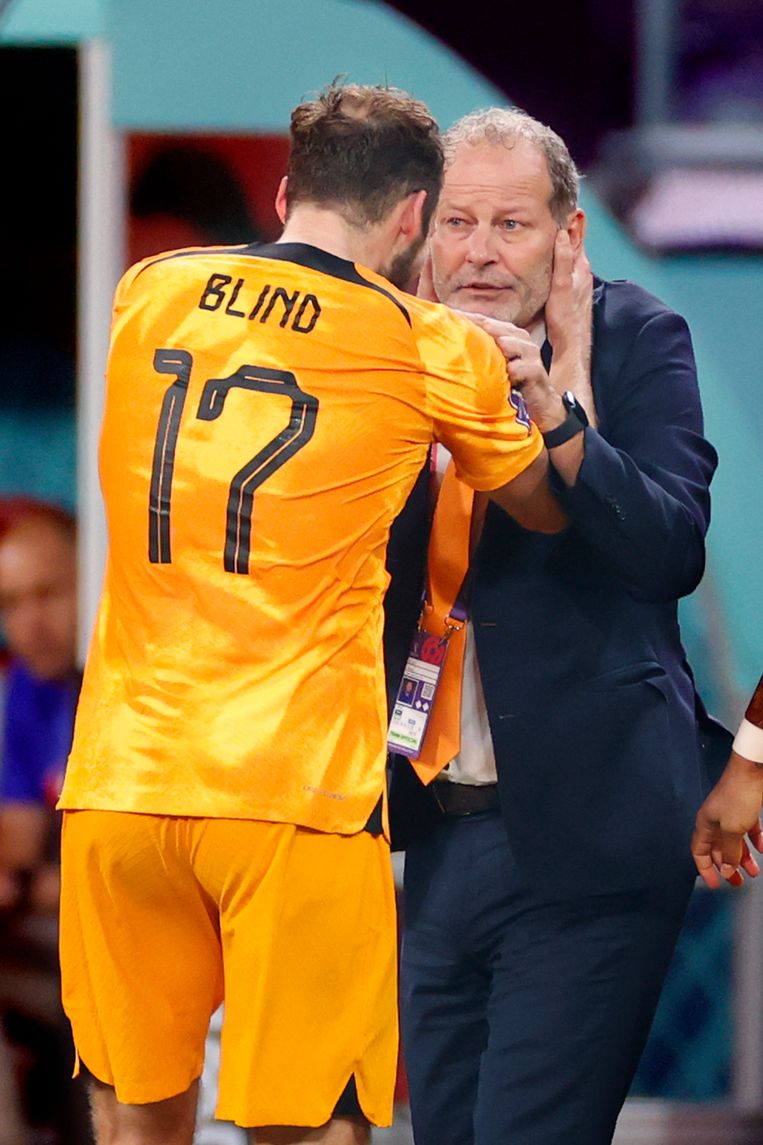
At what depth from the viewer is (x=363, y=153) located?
7.59 ft

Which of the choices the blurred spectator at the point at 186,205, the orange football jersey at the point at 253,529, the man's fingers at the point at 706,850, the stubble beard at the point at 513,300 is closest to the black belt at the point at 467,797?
the man's fingers at the point at 706,850

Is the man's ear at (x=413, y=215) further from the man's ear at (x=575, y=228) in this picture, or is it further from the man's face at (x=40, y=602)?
the man's face at (x=40, y=602)

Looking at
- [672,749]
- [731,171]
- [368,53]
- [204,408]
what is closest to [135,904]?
[204,408]

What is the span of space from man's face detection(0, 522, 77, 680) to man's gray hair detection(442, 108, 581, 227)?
1924mm

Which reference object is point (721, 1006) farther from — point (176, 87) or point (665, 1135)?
point (176, 87)

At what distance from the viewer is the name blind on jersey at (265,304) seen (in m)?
2.19

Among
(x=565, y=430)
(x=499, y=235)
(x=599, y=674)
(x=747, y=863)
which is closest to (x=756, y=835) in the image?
(x=747, y=863)

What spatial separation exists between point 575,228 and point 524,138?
150 millimetres

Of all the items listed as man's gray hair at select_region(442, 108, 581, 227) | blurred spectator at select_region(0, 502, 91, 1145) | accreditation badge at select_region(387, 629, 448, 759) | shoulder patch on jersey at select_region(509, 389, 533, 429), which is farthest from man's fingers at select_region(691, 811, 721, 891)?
blurred spectator at select_region(0, 502, 91, 1145)

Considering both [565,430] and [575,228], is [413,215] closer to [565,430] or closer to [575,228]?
[565,430]

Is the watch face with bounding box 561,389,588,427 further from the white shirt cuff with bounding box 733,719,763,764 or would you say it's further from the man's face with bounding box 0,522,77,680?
the man's face with bounding box 0,522,77,680

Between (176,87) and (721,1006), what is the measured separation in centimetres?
255

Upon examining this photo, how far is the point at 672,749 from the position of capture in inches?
101

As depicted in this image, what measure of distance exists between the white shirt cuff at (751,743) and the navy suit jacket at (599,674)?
0.09 meters
